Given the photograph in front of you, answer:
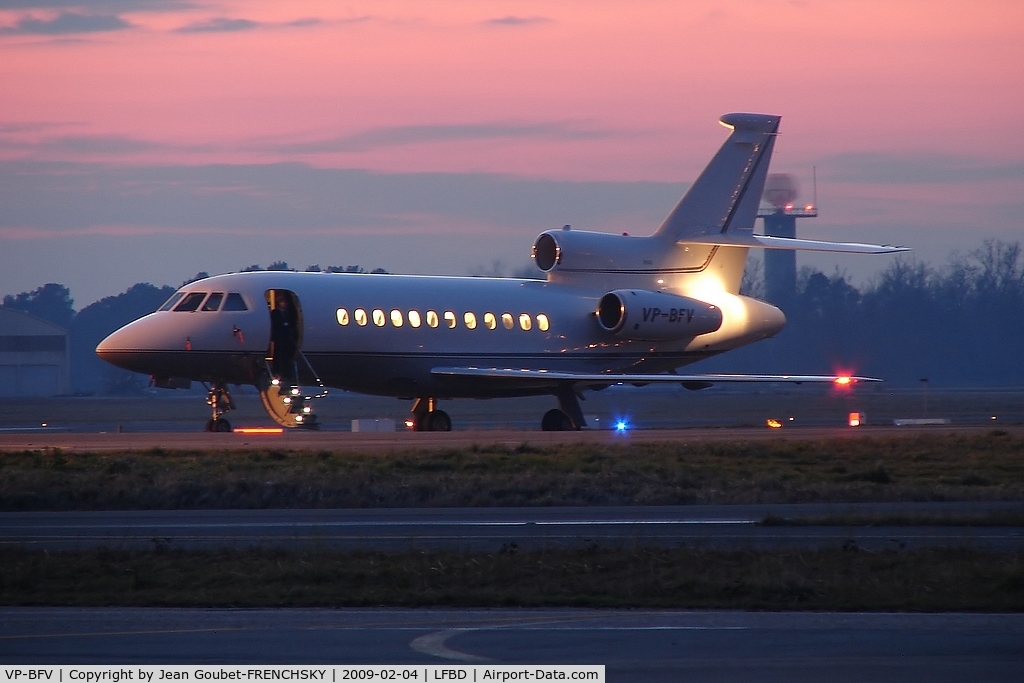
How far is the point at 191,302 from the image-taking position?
29.7m

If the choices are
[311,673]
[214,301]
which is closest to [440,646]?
[311,673]

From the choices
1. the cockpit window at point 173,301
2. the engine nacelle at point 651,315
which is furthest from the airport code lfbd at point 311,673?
the engine nacelle at point 651,315

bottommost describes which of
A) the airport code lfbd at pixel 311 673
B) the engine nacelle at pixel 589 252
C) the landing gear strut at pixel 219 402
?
the airport code lfbd at pixel 311 673

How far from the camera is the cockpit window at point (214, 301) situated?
2948 centimetres

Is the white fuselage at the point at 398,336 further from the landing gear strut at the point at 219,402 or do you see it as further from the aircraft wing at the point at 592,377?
the landing gear strut at the point at 219,402

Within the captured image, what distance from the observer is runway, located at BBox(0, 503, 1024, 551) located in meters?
13.3

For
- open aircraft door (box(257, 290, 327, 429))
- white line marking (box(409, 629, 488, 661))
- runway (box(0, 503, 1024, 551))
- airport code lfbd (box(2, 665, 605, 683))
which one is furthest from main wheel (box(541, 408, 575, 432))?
airport code lfbd (box(2, 665, 605, 683))

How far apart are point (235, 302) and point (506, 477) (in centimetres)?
1243

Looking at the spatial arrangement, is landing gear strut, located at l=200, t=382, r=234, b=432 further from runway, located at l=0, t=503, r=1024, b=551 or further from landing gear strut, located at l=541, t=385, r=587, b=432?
runway, located at l=0, t=503, r=1024, b=551

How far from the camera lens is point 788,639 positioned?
28.1ft

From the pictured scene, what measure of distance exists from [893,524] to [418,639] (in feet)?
26.5

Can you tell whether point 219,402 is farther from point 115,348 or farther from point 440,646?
point 440,646

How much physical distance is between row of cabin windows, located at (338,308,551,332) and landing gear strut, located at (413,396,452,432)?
214 cm

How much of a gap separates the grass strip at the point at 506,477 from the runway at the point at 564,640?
812 centimetres
